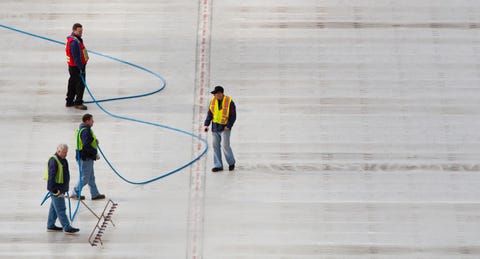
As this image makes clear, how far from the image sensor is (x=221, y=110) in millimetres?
14328

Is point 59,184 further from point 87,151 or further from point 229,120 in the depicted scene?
point 229,120

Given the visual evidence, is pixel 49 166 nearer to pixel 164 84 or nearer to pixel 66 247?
pixel 66 247

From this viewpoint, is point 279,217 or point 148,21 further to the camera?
point 148,21

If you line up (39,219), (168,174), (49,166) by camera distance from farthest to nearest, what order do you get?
(168,174) → (39,219) → (49,166)

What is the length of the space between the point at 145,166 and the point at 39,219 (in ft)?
6.72

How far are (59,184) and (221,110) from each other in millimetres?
2873

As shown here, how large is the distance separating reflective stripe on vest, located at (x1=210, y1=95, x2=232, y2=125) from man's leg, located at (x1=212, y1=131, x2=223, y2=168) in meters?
0.28

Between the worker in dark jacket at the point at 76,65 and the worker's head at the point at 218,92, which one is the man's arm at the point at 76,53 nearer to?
the worker in dark jacket at the point at 76,65

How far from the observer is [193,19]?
18.0 metres

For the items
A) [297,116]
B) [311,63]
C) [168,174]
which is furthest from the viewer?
[311,63]

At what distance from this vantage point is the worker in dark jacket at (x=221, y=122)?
14317 mm

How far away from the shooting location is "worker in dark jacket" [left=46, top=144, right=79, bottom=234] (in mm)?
13039

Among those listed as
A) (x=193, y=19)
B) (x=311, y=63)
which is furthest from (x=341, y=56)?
(x=193, y=19)

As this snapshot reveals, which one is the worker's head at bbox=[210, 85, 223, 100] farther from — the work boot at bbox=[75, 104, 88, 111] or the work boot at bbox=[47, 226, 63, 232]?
the work boot at bbox=[47, 226, 63, 232]
